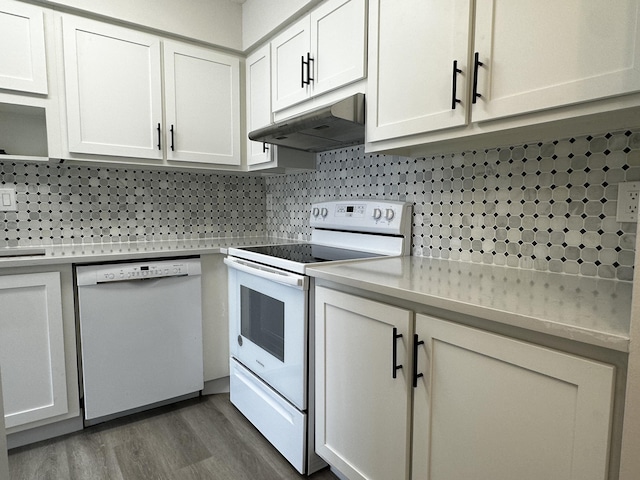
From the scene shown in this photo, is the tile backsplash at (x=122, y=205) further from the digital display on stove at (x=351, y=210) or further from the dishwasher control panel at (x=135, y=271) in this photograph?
the digital display on stove at (x=351, y=210)

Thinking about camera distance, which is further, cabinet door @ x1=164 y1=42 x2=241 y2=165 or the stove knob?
cabinet door @ x1=164 y1=42 x2=241 y2=165

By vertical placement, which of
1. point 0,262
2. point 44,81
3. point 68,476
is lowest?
point 68,476

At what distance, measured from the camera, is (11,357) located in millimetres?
1651

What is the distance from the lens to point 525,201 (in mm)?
1312

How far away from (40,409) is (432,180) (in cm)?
211

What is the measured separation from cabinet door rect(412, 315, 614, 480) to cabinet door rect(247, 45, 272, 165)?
1.54 metres

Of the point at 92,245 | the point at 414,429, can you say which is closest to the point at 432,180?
the point at 414,429

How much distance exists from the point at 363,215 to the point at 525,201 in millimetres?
756

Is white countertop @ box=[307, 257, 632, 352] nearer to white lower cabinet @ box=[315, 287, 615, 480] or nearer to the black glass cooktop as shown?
white lower cabinet @ box=[315, 287, 615, 480]

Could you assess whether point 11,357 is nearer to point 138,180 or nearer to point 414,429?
point 138,180

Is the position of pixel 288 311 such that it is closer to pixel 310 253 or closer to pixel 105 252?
pixel 310 253

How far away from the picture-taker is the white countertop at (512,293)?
72 cm

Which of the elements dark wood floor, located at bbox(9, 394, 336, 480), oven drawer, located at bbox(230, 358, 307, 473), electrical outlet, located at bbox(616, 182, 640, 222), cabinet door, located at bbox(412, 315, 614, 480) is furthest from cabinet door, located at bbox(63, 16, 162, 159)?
electrical outlet, located at bbox(616, 182, 640, 222)

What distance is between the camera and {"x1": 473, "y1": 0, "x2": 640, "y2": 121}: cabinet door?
32.2 inches
